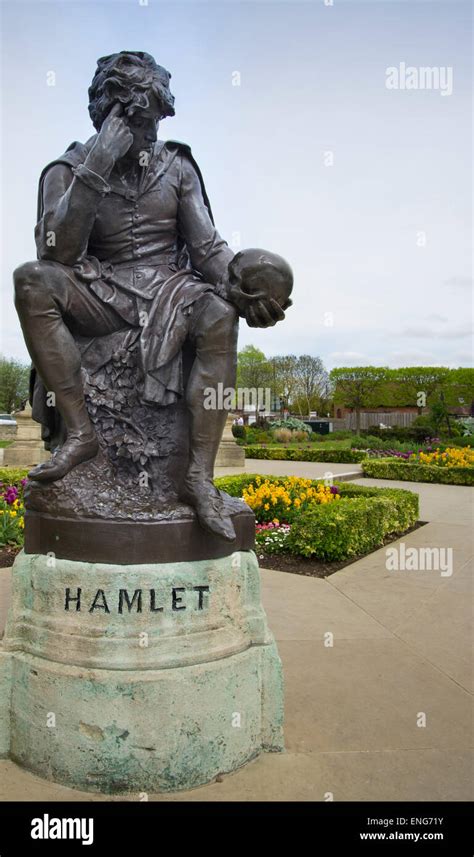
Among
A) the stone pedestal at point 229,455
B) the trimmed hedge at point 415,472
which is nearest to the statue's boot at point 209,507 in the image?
the trimmed hedge at point 415,472

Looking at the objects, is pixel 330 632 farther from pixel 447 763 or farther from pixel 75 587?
pixel 75 587

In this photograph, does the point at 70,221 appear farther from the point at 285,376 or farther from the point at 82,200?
the point at 285,376

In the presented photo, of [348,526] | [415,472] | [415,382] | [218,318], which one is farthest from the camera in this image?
[415,382]

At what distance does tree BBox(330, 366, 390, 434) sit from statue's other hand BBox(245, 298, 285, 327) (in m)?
38.5

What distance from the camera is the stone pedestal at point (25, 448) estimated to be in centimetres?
1491

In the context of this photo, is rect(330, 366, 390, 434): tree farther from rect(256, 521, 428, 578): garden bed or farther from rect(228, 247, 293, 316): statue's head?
rect(228, 247, 293, 316): statue's head

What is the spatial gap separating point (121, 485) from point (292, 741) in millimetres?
1376

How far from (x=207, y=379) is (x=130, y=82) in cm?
133

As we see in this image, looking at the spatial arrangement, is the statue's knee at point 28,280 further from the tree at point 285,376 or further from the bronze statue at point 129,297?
the tree at point 285,376

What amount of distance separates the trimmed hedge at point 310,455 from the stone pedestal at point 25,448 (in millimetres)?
7710

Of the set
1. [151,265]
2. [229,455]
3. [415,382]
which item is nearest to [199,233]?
[151,265]

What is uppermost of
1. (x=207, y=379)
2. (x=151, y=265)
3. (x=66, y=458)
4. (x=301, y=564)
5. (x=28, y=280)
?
(x=151, y=265)

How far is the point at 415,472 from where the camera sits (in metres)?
15.0
